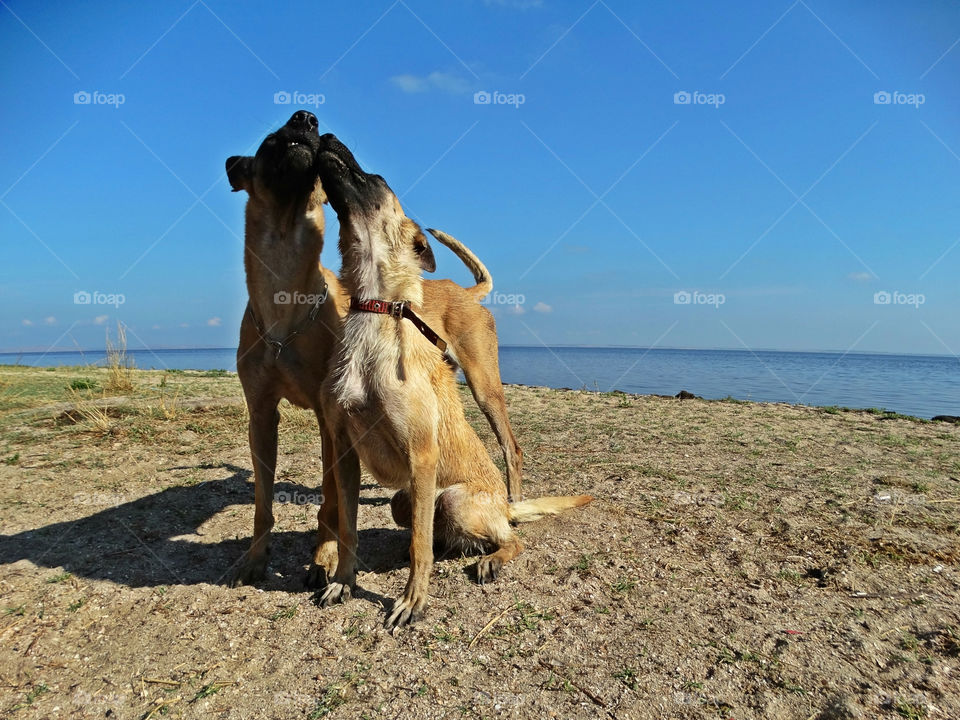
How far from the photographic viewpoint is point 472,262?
5.79 m

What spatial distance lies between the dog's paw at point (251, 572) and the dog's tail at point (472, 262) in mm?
3110

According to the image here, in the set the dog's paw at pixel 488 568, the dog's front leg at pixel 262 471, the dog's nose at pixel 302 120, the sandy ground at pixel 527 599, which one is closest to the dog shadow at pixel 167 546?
the sandy ground at pixel 527 599

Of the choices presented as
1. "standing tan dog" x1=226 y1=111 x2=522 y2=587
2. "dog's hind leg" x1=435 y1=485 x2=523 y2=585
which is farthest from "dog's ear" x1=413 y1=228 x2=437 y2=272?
"dog's hind leg" x1=435 y1=485 x2=523 y2=585

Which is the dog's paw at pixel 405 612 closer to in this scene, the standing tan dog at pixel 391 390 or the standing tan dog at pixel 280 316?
the standing tan dog at pixel 391 390

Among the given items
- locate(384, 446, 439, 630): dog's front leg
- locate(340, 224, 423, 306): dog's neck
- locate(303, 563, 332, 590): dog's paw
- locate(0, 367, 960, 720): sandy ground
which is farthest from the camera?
locate(303, 563, 332, 590): dog's paw

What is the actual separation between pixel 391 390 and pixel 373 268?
0.78m

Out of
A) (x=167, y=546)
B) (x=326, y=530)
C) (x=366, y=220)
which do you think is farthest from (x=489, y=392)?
(x=167, y=546)

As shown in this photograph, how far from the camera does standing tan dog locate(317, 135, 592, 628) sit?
10.7 feet

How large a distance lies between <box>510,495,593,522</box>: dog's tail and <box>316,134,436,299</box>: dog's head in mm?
2008

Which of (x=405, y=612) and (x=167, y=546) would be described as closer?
(x=405, y=612)

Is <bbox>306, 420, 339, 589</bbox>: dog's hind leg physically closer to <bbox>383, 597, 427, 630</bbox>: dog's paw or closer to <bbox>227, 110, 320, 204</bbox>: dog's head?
<bbox>383, 597, 427, 630</bbox>: dog's paw

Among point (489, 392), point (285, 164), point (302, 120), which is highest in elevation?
point (302, 120)

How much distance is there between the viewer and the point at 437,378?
3635 mm

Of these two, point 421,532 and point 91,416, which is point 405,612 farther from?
point 91,416
